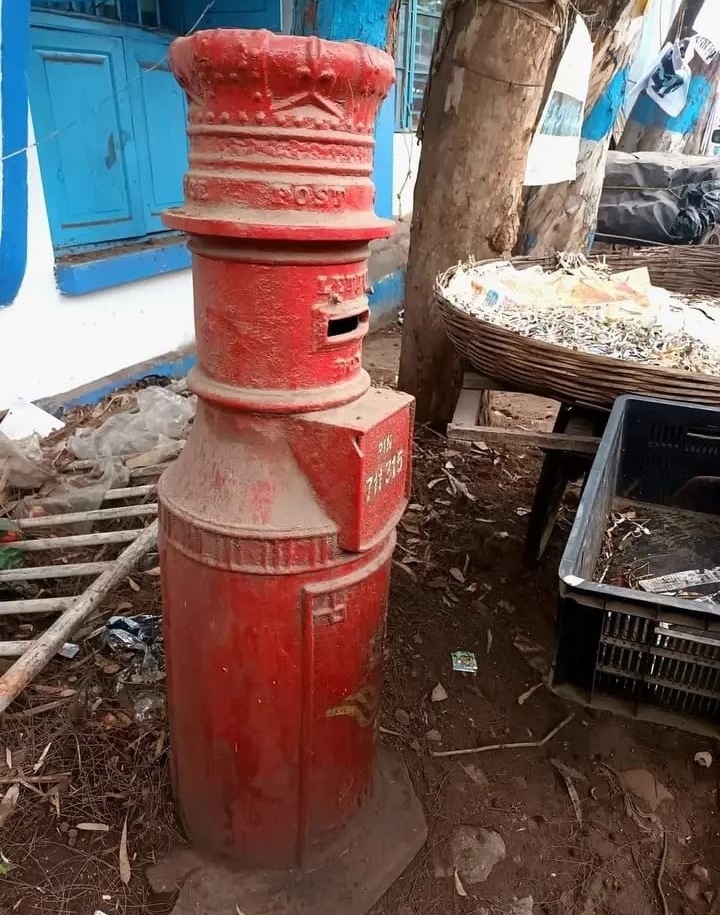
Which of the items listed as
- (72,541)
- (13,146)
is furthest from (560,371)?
(13,146)

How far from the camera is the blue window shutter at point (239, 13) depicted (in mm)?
4520

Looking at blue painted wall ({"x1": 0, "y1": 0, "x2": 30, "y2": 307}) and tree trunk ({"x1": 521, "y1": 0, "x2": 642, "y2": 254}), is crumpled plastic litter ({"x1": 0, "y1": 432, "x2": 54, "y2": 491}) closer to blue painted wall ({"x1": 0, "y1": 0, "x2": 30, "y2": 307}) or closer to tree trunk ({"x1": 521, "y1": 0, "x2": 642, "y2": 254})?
blue painted wall ({"x1": 0, "y1": 0, "x2": 30, "y2": 307})

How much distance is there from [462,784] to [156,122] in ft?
13.5

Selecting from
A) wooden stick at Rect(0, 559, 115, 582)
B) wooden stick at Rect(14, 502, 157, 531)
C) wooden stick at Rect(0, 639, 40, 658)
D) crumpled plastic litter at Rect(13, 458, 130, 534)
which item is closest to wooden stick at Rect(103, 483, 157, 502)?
crumpled plastic litter at Rect(13, 458, 130, 534)

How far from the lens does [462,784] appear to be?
2.12 meters

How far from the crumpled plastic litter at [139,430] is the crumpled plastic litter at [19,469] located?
282mm

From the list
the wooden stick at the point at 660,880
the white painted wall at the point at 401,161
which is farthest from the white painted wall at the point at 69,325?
the white painted wall at the point at 401,161

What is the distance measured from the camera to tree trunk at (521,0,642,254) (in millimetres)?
4414

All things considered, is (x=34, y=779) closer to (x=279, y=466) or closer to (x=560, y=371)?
(x=279, y=466)

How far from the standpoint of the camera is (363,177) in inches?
53.4

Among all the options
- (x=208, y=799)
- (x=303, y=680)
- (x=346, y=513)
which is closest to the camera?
(x=346, y=513)

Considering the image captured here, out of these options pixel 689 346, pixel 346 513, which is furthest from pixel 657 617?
pixel 689 346

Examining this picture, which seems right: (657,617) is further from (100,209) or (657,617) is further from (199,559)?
(100,209)

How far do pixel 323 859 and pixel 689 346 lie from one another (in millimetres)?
2132
